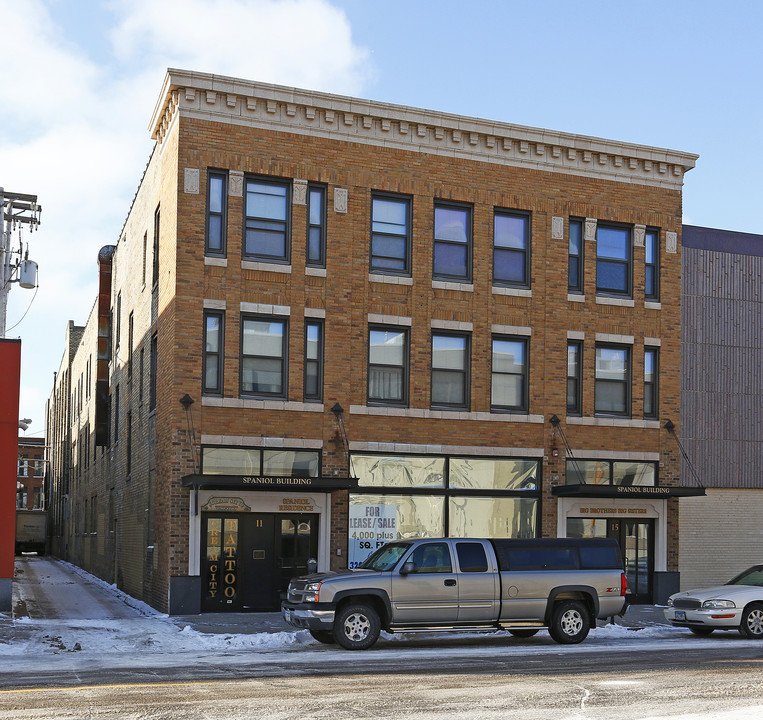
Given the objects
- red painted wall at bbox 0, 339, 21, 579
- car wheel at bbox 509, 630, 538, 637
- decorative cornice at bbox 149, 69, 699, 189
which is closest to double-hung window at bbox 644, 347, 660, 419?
decorative cornice at bbox 149, 69, 699, 189

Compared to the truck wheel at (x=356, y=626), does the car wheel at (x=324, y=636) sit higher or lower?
lower

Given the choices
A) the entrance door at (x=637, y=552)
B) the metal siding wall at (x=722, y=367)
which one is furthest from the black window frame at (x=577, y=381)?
the metal siding wall at (x=722, y=367)

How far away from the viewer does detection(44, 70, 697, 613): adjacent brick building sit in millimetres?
23094

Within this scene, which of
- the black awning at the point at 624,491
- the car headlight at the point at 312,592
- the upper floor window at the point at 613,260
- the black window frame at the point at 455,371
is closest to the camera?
the car headlight at the point at 312,592

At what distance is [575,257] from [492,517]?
6.98 meters

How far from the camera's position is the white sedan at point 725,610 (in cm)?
1881

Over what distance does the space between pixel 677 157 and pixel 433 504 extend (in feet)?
37.2

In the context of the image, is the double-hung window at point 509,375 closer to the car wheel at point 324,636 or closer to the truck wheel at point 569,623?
the truck wheel at point 569,623

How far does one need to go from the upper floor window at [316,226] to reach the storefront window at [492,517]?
654 cm

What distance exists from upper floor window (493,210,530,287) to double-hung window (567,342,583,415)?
210 cm

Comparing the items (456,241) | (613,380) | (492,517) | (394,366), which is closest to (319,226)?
(456,241)

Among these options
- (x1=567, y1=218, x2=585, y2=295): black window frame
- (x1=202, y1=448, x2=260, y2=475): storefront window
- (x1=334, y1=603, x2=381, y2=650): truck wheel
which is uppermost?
(x1=567, y1=218, x2=585, y2=295): black window frame

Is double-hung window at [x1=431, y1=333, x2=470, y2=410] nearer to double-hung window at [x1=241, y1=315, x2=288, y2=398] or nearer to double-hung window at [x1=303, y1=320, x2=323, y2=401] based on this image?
double-hung window at [x1=303, y1=320, x2=323, y2=401]

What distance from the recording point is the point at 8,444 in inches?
819
